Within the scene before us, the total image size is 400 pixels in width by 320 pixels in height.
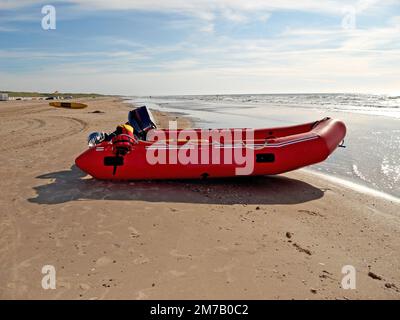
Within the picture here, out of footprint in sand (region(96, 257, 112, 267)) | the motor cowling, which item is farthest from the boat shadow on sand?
footprint in sand (region(96, 257, 112, 267))

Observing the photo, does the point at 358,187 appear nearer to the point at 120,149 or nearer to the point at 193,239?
the point at 193,239

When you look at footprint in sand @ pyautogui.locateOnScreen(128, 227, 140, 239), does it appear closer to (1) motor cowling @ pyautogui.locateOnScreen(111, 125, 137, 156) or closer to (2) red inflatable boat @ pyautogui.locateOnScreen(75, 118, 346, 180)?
(2) red inflatable boat @ pyautogui.locateOnScreen(75, 118, 346, 180)

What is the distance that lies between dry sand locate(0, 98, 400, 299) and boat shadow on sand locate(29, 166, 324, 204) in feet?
0.06

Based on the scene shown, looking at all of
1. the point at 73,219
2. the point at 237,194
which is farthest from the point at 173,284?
the point at 237,194

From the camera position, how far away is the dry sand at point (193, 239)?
2.95 metres

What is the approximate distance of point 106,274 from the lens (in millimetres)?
3105

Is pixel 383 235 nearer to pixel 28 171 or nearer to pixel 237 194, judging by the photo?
pixel 237 194

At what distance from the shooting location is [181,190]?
221 inches

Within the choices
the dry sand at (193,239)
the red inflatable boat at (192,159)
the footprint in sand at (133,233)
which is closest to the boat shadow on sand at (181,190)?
the dry sand at (193,239)

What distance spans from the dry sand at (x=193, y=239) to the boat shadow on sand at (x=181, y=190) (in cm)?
2

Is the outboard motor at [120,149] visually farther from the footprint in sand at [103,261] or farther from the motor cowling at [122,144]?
the footprint in sand at [103,261]

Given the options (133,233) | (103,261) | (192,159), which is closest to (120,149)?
(192,159)

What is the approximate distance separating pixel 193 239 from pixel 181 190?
1.85 m

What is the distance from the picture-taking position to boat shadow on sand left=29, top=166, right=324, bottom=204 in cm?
518
